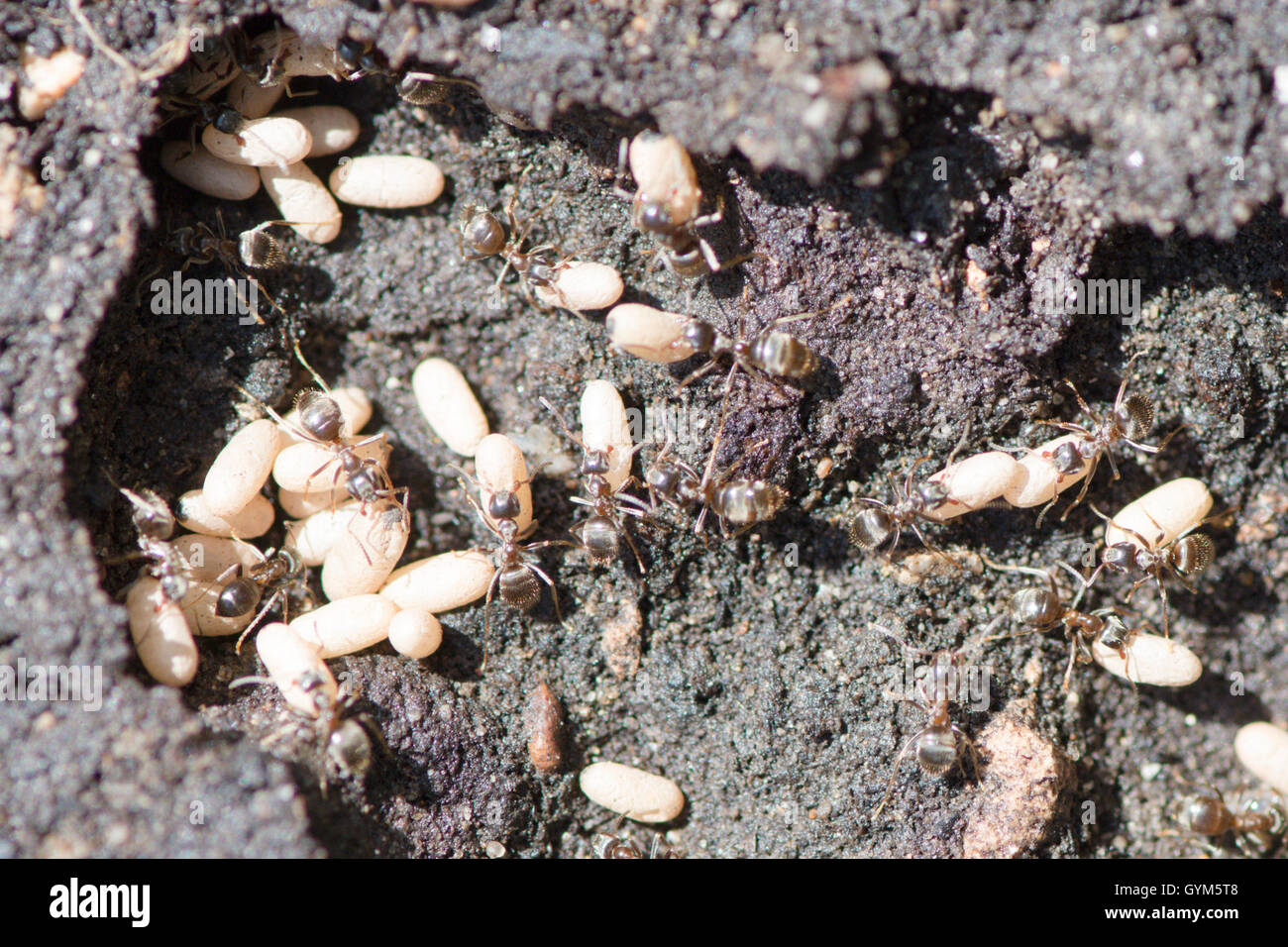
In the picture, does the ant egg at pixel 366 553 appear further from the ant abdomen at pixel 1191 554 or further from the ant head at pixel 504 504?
the ant abdomen at pixel 1191 554

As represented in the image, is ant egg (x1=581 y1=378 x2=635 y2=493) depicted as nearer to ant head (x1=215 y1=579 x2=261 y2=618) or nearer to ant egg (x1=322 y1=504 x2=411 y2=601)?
ant egg (x1=322 y1=504 x2=411 y2=601)

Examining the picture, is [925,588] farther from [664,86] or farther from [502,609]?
[664,86]

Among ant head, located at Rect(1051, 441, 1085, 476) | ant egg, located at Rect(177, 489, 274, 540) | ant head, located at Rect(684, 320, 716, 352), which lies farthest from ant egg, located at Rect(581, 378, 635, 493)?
ant head, located at Rect(1051, 441, 1085, 476)

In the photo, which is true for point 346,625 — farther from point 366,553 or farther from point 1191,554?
point 1191,554

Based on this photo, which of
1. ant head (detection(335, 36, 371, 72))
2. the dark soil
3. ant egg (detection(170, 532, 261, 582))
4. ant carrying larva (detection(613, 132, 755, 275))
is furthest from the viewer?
ant egg (detection(170, 532, 261, 582))

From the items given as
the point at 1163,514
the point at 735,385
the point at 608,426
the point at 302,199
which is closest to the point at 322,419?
the point at 302,199

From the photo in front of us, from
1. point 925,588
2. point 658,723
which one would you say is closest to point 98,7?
point 658,723

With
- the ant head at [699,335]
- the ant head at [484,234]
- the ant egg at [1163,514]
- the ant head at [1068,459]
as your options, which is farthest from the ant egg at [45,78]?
the ant egg at [1163,514]
